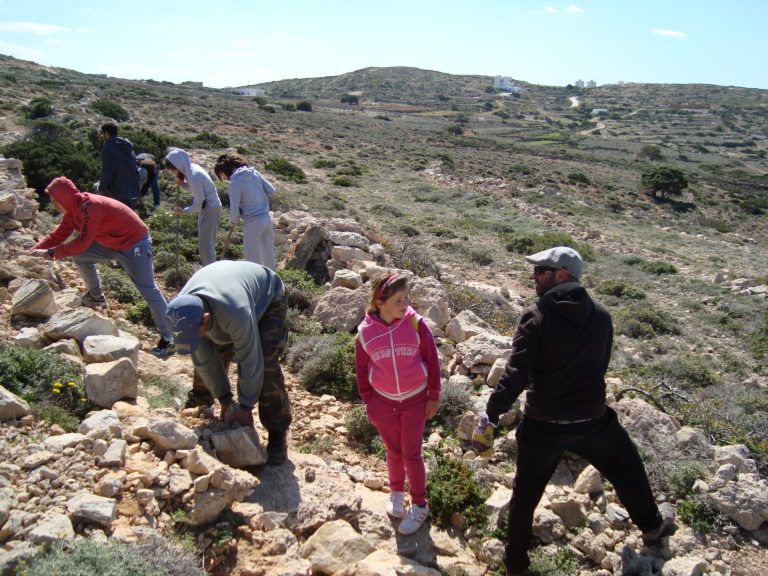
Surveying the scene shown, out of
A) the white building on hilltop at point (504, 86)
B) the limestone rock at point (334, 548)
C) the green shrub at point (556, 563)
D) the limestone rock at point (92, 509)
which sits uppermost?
the white building on hilltop at point (504, 86)

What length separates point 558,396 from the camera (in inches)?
103

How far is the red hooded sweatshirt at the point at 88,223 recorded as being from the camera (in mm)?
4297

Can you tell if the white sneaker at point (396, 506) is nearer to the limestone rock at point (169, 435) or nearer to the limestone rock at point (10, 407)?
the limestone rock at point (169, 435)

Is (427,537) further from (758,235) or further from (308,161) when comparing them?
(758,235)

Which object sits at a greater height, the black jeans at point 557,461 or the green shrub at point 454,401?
the black jeans at point 557,461

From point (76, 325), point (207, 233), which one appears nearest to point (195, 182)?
point (207, 233)

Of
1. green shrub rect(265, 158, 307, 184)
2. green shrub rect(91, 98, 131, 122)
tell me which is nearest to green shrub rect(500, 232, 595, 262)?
green shrub rect(265, 158, 307, 184)

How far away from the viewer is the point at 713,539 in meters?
3.14

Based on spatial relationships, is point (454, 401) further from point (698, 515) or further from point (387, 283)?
point (387, 283)

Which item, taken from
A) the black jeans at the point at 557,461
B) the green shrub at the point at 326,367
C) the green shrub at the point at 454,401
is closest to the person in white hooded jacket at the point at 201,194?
the green shrub at the point at 326,367

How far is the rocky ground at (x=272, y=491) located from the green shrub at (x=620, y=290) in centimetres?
886

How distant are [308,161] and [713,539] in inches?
1011

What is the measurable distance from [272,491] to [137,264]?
2645mm

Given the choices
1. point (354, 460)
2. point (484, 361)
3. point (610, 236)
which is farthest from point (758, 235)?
point (354, 460)
